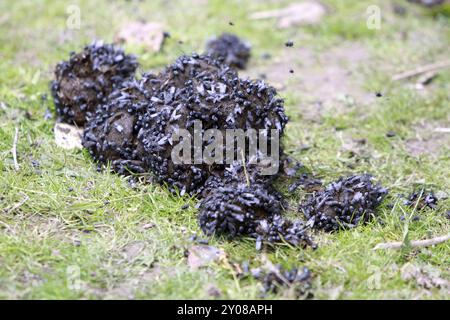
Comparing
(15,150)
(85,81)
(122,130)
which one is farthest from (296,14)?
(15,150)

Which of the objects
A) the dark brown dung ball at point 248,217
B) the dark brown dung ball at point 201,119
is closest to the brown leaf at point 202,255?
the dark brown dung ball at point 248,217

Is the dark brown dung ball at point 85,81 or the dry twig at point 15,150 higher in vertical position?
the dark brown dung ball at point 85,81

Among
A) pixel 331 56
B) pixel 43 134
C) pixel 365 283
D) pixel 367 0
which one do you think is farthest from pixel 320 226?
pixel 367 0

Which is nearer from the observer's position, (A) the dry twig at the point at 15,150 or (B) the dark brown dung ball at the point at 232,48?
(A) the dry twig at the point at 15,150

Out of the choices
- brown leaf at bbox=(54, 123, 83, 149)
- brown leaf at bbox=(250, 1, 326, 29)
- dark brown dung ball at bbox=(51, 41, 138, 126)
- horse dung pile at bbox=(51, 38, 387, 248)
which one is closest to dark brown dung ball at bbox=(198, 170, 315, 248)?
horse dung pile at bbox=(51, 38, 387, 248)

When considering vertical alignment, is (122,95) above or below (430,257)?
above

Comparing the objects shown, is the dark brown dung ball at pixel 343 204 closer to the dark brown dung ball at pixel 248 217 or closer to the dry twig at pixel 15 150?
the dark brown dung ball at pixel 248 217

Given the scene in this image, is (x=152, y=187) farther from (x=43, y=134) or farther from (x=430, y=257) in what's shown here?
(x=430, y=257)
